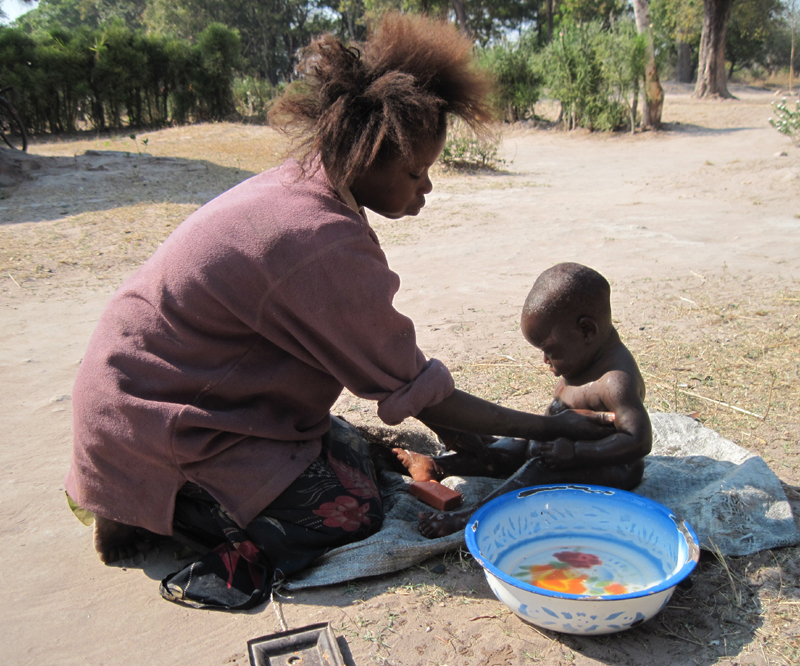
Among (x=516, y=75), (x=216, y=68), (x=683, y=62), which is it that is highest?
(x=683, y=62)

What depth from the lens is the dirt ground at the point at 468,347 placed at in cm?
190

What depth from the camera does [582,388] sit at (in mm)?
2564

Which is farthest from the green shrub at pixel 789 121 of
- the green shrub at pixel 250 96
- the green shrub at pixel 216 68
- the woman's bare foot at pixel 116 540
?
the green shrub at pixel 250 96

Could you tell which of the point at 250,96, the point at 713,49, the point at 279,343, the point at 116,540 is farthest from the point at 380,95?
the point at 250,96

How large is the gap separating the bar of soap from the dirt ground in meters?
0.23

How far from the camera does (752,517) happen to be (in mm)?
2262

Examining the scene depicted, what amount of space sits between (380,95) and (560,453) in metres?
1.32

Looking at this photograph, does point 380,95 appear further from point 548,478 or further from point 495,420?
point 548,478

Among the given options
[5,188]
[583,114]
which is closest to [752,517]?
[5,188]

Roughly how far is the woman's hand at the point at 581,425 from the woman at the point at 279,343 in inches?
4.1

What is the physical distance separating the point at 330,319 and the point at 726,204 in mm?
7828

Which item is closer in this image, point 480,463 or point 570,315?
point 570,315

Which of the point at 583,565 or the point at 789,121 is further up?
the point at 789,121

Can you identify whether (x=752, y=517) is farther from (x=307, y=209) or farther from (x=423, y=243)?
(x=423, y=243)
